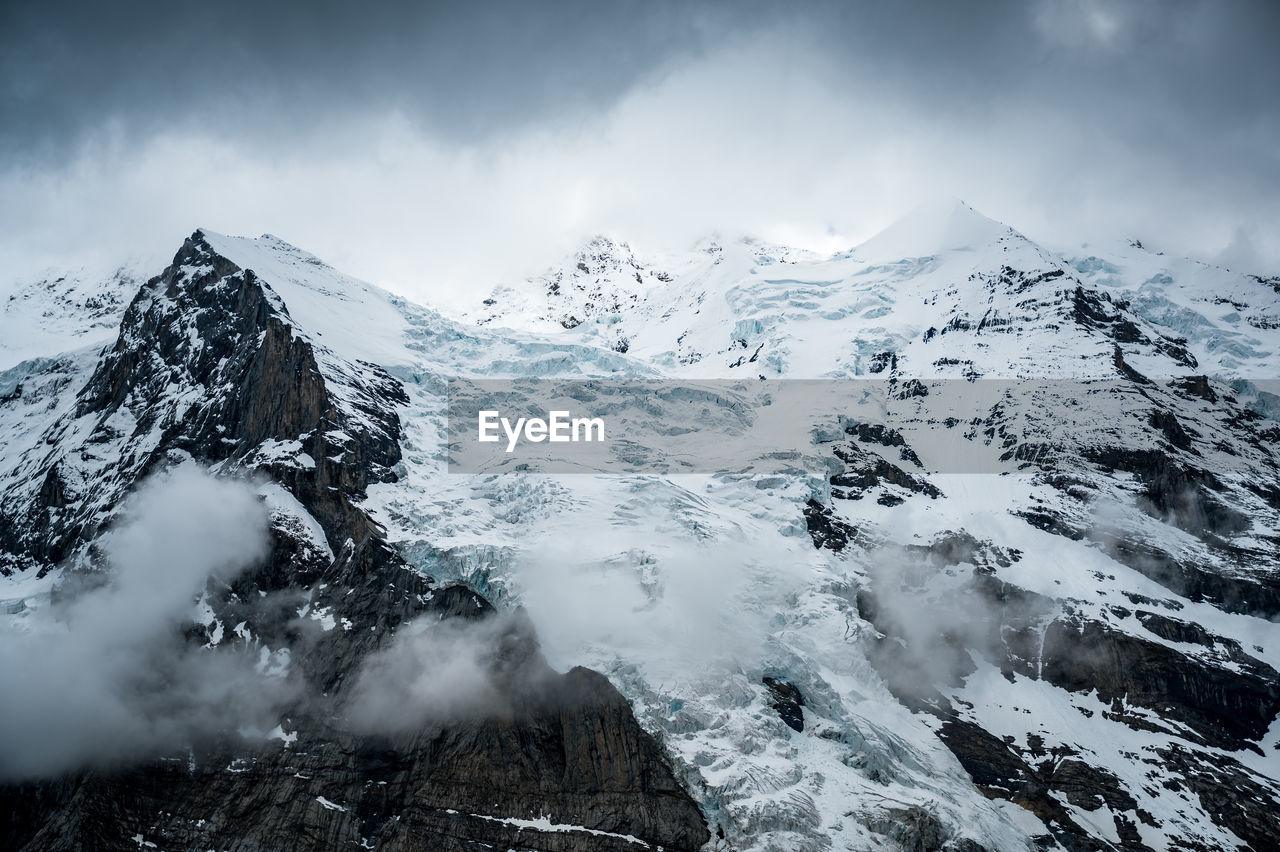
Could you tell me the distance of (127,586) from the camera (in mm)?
125000

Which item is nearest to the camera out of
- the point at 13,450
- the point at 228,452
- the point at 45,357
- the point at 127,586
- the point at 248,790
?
the point at 248,790

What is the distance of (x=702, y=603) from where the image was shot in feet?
426

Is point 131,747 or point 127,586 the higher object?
point 127,586

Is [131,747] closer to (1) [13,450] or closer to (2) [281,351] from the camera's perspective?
(2) [281,351]

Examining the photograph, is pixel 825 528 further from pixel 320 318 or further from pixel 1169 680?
pixel 320 318

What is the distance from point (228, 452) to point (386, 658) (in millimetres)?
49199

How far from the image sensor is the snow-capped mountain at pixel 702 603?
348ft

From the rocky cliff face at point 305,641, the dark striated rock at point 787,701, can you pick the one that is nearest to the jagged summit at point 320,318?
the rocky cliff face at point 305,641

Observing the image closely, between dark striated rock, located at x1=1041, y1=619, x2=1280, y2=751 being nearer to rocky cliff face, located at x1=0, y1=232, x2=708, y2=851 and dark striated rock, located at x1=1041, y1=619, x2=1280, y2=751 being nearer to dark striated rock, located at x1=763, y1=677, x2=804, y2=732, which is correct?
dark striated rock, located at x1=763, y1=677, x2=804, y2=732

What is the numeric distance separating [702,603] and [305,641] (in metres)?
55.0

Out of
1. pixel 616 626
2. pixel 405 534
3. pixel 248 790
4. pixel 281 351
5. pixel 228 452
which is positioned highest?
pixel 281 351

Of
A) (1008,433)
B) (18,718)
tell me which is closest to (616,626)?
(18,718)

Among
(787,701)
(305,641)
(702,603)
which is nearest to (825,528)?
(702,603)

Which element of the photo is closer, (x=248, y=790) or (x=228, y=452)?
(x=248, y=790)
